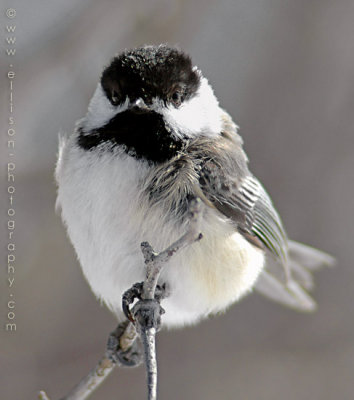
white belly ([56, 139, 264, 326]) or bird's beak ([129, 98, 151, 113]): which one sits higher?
bird's beak ([129, 98, 151, 113])

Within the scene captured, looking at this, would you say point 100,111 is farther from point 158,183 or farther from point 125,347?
point 125,347

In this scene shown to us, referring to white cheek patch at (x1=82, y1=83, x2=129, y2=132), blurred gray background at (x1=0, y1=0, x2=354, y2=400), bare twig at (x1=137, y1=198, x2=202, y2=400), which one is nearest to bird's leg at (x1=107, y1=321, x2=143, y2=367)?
bare twig at (x1=137, y1=198, x2=202, y2=400)

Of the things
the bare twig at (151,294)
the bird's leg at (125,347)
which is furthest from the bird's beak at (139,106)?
the bird's leg at (125,347)

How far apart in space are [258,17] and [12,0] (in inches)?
58.3

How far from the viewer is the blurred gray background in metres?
2.97

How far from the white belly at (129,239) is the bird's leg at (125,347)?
0.48 feet

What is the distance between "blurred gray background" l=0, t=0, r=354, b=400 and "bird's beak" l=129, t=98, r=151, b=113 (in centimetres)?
108

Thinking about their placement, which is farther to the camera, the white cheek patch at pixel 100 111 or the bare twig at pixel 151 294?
the white cheek patch at pixel 100 111

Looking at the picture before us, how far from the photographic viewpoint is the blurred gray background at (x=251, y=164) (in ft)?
9.75

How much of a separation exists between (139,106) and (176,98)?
0.18 meters

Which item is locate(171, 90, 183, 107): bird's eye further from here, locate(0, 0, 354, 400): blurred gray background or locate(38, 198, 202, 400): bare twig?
locate(0, 0, 354, 400): blurred gray background

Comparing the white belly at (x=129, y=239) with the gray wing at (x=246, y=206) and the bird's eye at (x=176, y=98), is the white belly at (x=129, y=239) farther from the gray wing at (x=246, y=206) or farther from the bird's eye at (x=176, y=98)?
the bird's eye at (x=176, y=98)

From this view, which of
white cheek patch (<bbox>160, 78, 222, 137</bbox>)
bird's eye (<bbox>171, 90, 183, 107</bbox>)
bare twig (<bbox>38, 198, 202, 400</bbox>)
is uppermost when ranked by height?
bird's eye (<bbox>171, 90, 183, 107</bbox>)

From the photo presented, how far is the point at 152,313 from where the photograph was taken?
1702 mm
